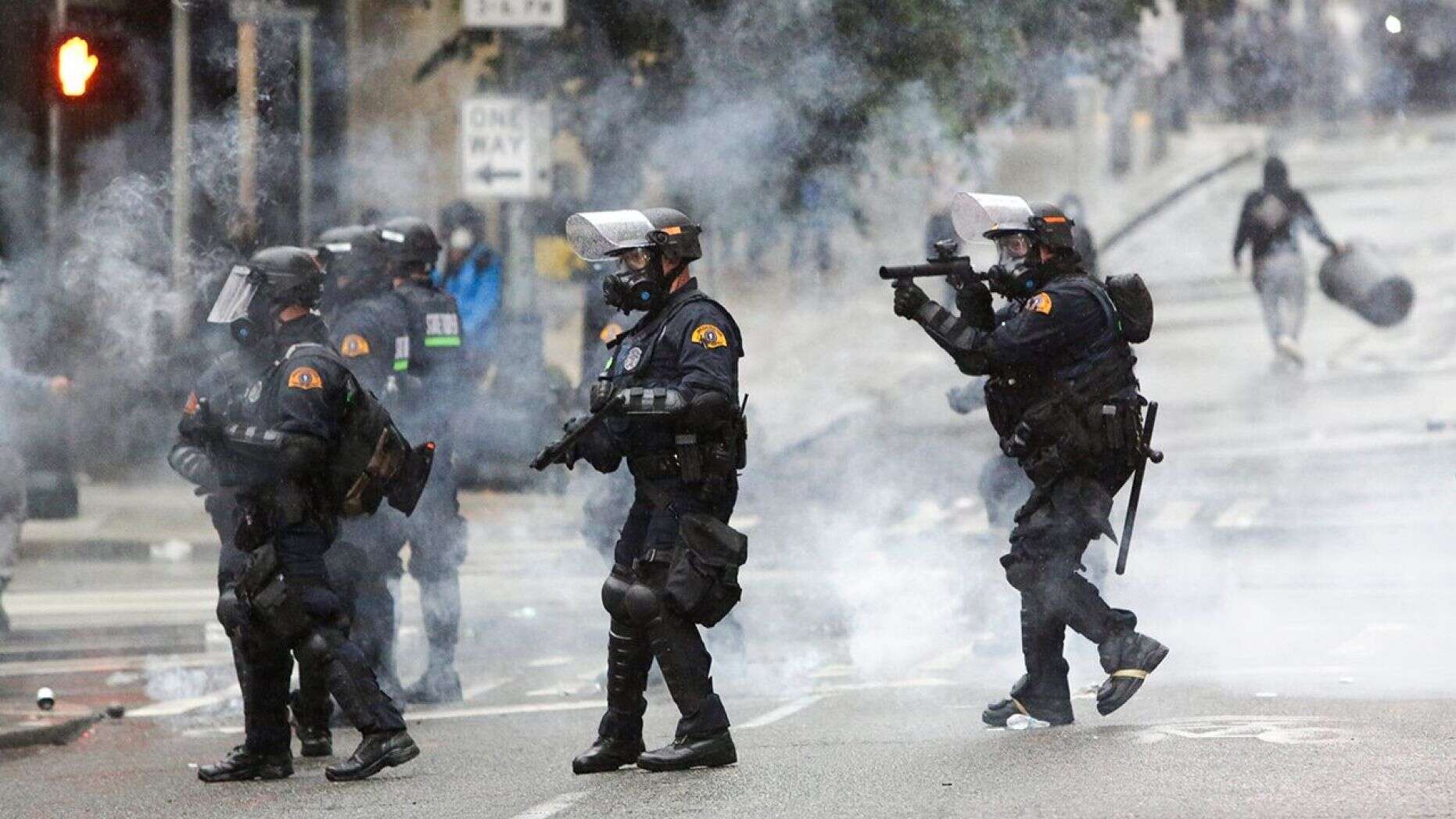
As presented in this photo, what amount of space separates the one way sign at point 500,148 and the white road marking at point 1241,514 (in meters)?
4.84

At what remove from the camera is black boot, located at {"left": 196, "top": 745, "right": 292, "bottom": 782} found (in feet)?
26.6

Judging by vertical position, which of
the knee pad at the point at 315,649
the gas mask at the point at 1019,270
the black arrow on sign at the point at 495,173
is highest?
the gas mask at the point at 1019,270

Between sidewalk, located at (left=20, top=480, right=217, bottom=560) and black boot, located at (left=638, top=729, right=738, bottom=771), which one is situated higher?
black boot, located at (left=638, top=729, right=738, bottom=771)

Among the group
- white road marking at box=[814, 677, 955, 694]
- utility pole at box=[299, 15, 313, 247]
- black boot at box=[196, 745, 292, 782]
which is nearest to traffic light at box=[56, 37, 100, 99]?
utility pole at box=[299, 15, 313, 247]

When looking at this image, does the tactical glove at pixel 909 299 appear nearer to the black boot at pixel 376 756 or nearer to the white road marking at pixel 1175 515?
the black boot at pixel 376 756

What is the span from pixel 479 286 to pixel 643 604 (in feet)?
31.1

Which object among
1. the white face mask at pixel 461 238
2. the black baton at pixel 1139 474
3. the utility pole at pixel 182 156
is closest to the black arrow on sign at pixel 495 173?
the white face mask at pixel 461 238

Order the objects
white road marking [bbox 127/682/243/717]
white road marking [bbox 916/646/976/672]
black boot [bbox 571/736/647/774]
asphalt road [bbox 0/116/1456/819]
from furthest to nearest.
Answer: white road marking [bbox 916/646/976/672]
white road marking [bbox 127/682/243/717]
black boot [bbox 571/736/647/774]
asphalt road [bbox 0/116/1456/819]

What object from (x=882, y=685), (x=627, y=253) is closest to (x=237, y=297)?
(x=627, y=253)

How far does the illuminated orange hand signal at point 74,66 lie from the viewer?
12.8 meters

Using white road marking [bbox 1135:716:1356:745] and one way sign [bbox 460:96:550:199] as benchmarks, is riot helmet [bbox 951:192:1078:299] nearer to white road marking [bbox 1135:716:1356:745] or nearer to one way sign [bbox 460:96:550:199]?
white road marking [bbox 1135:716:1356:745]

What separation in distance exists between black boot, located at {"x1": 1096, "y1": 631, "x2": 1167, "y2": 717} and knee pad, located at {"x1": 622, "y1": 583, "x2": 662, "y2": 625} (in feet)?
5.11

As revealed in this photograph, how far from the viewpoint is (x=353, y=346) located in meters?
9.71

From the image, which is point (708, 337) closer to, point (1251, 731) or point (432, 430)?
point (1251, 731)
